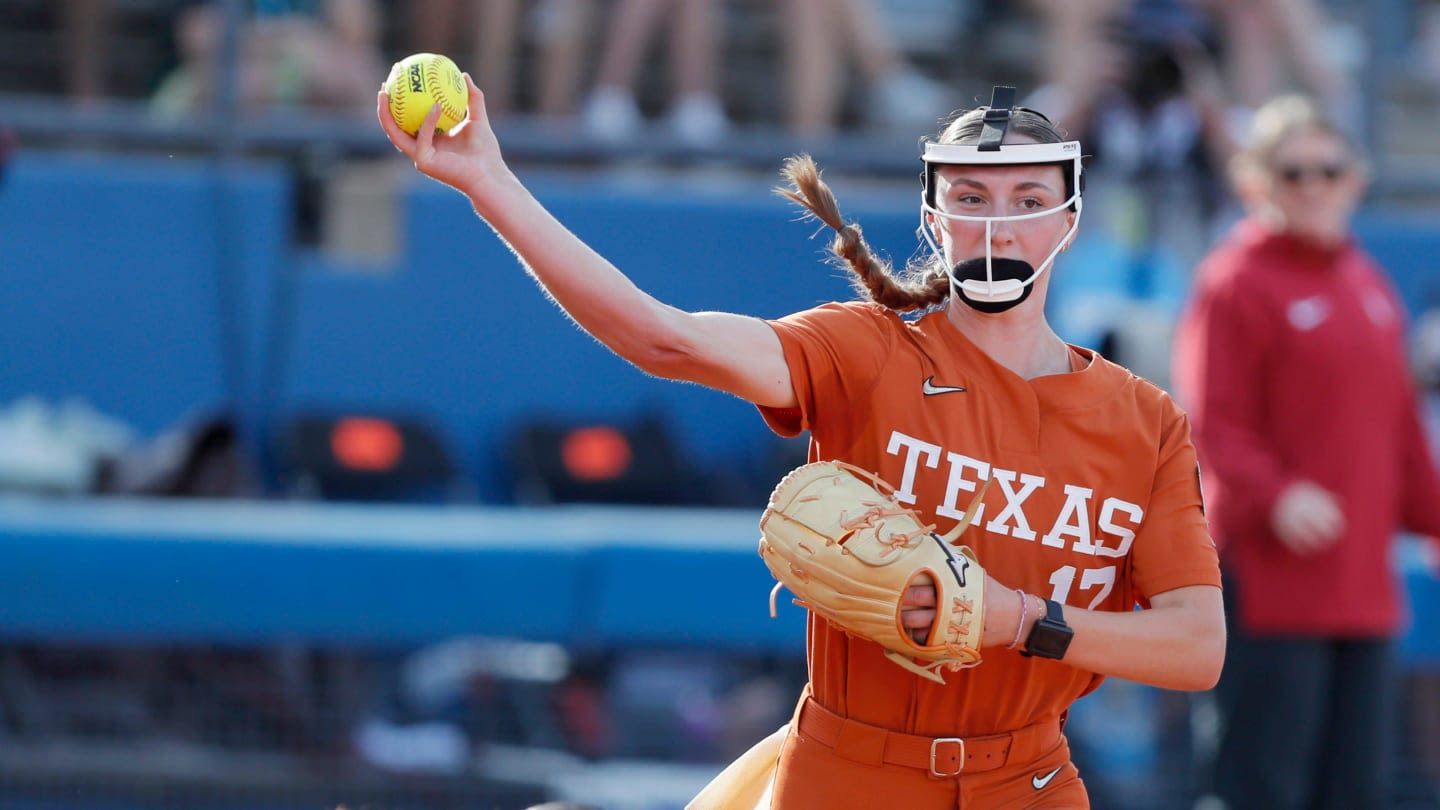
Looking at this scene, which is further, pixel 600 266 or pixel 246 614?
pixel 246 614

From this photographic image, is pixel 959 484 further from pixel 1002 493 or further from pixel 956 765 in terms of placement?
pixel 956 765

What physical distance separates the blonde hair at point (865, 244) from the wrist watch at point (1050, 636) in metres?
0.64

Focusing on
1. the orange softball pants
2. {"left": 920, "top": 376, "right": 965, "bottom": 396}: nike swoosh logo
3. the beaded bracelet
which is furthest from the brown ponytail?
the orange softball pants

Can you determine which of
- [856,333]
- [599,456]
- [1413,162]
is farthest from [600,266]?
[1413,162]

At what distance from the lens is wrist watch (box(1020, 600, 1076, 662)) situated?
300 cm

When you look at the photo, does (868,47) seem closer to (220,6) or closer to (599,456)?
(599,456)

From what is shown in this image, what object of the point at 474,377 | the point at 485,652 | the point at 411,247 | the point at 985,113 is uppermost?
the point at 985,113

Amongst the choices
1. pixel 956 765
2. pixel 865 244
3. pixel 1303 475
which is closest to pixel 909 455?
pixel 865 244

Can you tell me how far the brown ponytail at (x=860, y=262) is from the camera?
3.31 meters

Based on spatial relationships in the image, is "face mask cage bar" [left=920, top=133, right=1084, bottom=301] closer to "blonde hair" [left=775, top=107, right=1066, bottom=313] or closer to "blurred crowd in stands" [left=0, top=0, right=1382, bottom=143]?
"blonde hair" [left=775, top=107, right=1066, bottom=313]

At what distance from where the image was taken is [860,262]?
131 inches

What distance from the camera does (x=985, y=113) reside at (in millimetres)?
3283

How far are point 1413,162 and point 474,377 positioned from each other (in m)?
4.71

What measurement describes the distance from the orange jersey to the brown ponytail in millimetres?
80
